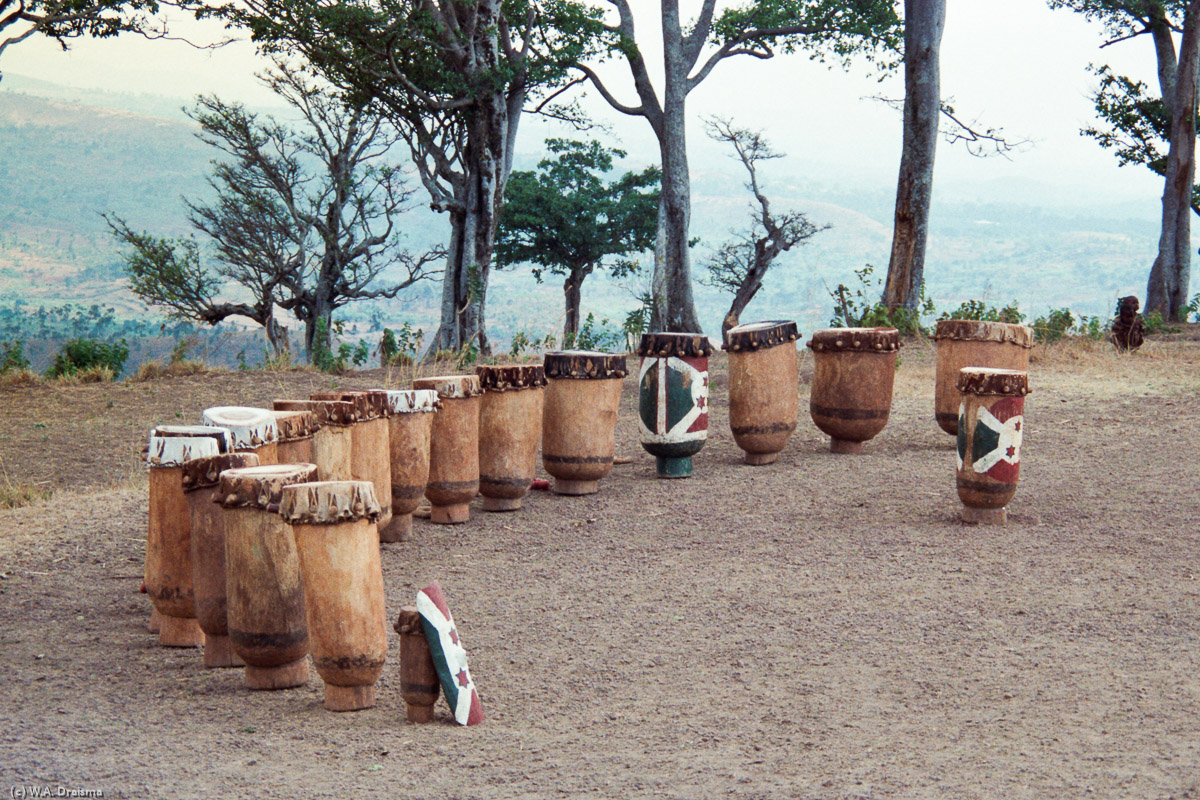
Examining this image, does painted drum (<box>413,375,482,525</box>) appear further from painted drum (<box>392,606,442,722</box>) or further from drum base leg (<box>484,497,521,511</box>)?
painted drum (<box>392,606,442,722</box>)

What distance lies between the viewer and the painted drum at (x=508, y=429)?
5.00m

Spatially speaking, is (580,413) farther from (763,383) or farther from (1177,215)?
(1177,215)

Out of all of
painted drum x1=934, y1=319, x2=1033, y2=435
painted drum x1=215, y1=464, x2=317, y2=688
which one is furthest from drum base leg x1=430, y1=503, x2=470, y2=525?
painted drum x1=934, y1=319, x2=1033, y2=435

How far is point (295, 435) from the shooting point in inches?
147

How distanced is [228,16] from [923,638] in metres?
11.9

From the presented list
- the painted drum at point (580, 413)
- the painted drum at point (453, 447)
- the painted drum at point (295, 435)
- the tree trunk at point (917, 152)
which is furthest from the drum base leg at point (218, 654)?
the tree trunk at point (917, 152)

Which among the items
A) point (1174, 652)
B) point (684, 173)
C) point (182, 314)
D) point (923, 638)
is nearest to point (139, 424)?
point (923, 638)

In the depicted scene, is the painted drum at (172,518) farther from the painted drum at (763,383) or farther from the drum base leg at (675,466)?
the painted drum at (763,383)

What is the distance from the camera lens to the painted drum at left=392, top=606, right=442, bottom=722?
2.76 meters

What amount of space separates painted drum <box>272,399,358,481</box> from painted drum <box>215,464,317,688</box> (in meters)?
0.92

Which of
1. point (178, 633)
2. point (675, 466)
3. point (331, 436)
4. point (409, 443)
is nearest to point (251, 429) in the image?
point (331, 436)

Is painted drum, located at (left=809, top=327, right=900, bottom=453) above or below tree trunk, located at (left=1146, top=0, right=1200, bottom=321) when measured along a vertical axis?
below

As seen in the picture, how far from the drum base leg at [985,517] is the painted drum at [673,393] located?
5.17 feet

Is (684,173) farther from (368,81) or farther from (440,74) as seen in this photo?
(368,81)
